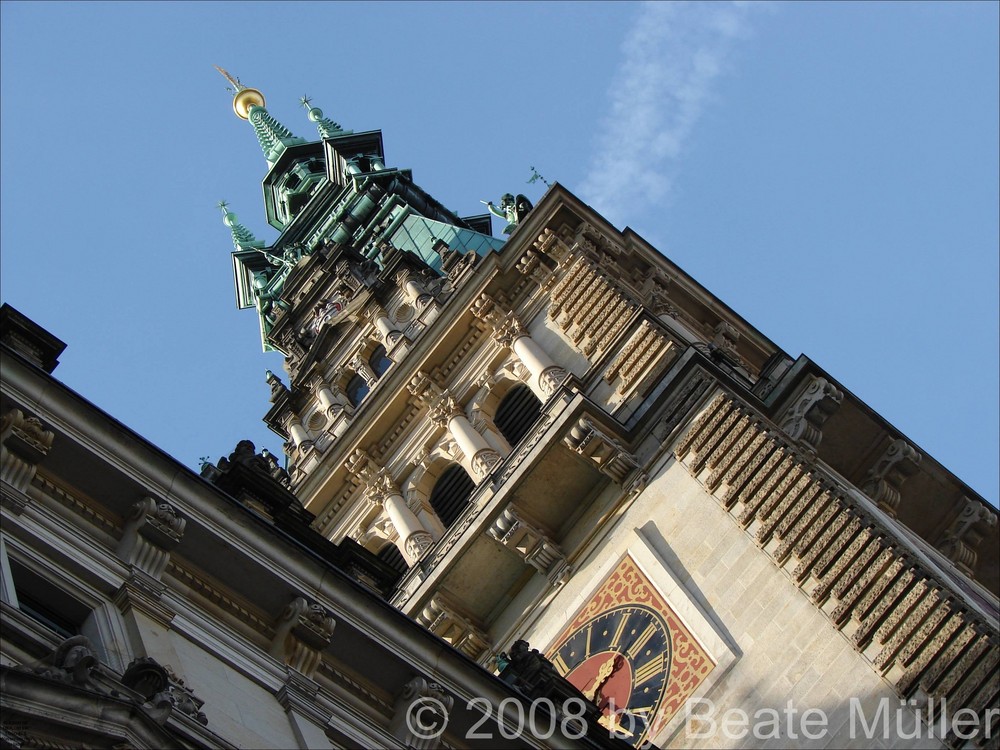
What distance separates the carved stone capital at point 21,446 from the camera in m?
15.7

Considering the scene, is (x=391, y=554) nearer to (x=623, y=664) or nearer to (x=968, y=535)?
(x=623, y=664)

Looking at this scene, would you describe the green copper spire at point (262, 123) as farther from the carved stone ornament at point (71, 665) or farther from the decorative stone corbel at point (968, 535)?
the carved stone ornament at point (71, 665)

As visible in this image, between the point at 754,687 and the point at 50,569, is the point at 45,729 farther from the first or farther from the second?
the point at 754,687

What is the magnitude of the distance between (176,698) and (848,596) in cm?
1391

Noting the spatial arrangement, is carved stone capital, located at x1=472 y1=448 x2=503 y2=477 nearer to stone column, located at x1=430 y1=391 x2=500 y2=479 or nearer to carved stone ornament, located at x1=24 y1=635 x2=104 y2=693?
stone column, located at x1=430 y1=391 x2=500 y2=479

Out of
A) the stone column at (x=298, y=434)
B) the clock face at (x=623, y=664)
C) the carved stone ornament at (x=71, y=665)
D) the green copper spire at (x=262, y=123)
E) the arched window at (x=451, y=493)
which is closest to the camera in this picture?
the carved stone ornament at (x=71, y=665)

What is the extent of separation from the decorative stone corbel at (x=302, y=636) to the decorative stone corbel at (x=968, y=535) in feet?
60.0

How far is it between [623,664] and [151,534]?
44.2ft

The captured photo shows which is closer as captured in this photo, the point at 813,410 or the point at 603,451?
the point at 603,451

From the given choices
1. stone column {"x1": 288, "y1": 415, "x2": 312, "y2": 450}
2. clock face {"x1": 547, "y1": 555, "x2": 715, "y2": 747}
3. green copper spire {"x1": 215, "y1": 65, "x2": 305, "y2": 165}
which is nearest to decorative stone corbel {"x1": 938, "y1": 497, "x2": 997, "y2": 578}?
clock face {"x1": 547, "y1": 555, "x2": 715, "y2": 747}

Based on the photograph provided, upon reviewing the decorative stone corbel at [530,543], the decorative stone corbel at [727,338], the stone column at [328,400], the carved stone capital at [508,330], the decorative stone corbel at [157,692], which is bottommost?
the decorative stone corbel at [157,692]

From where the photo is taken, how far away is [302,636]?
16922 millimetres
